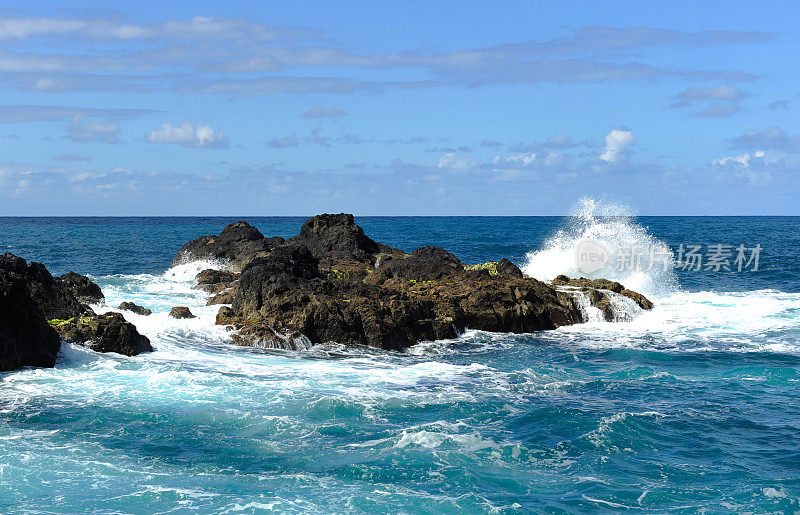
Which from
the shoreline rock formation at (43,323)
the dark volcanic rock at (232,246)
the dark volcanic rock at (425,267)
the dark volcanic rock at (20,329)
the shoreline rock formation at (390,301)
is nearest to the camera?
the dark volcanic rock at (20,329)

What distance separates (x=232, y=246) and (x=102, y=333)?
65.6ft

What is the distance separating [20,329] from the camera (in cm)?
1608

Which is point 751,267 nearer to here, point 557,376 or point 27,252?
point 557,376

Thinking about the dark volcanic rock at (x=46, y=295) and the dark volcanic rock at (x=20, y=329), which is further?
the dark volcanic rock at (x=46, y=295)

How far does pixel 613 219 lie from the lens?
39.4 meters

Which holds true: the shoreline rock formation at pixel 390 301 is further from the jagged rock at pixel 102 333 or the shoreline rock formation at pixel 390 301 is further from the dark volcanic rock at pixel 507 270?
the jagged rock at pixel 102 333

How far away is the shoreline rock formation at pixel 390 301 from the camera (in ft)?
65.2

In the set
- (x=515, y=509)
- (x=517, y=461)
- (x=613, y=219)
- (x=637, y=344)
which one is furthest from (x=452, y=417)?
(x=613, y=219)

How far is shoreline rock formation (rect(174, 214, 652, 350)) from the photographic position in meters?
19.9

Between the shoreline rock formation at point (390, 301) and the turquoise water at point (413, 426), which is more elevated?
the shoreline rock formation at point (390, 301)

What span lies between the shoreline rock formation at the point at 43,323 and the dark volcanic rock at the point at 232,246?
15787 millimetres

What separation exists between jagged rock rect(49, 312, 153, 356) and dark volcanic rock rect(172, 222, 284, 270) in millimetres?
16957

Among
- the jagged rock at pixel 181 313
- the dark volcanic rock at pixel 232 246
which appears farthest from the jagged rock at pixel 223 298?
the dark volcanic rock at pixel 232 246

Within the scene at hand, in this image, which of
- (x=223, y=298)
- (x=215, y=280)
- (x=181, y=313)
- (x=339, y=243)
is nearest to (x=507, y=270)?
(x=339, y=243)
